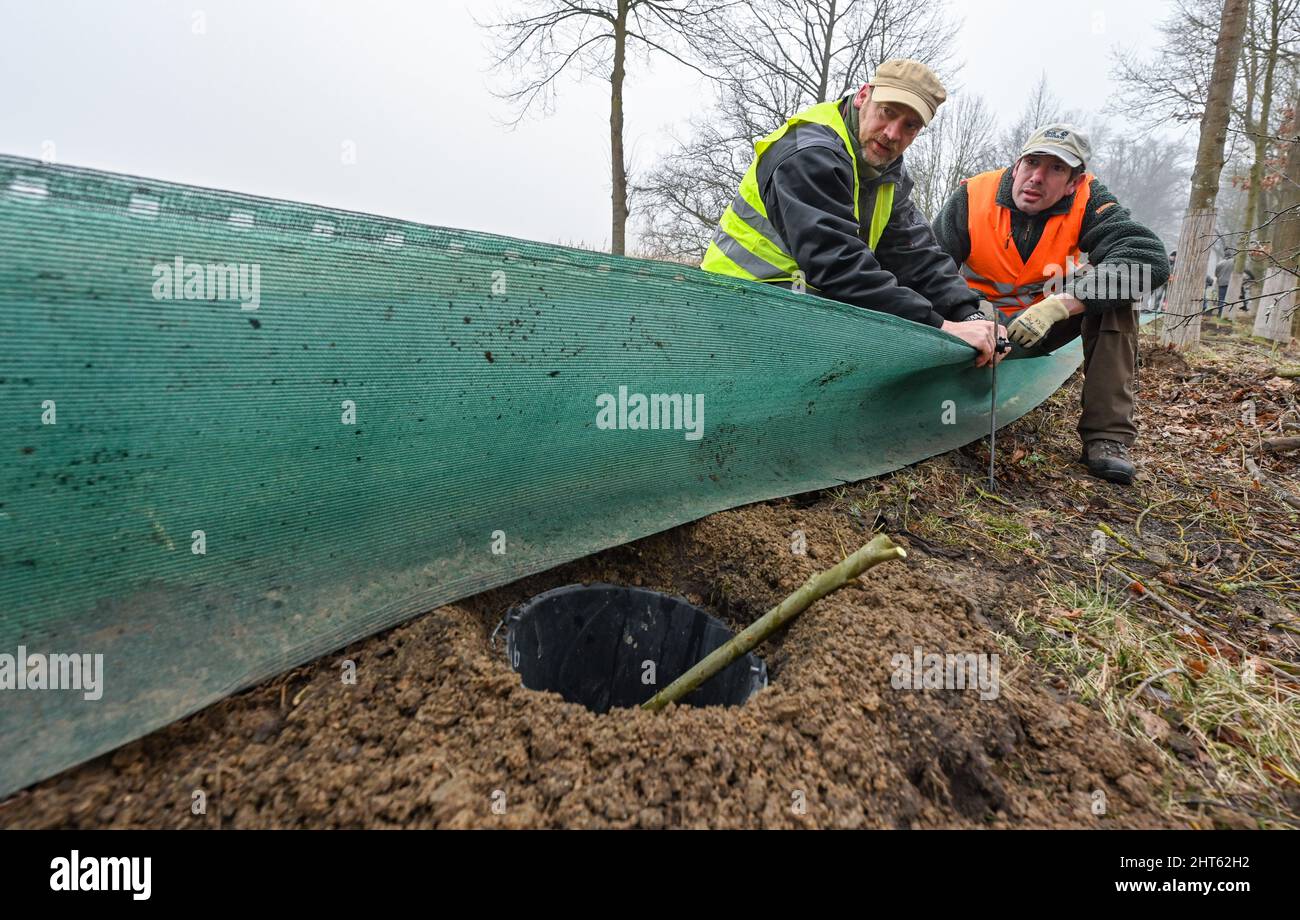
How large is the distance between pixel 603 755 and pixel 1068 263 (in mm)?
3539

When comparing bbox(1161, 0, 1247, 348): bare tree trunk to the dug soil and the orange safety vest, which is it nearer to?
the orange safety vest

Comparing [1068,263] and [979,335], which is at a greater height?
[1068,263]

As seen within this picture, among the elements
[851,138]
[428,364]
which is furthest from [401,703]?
[851,138]

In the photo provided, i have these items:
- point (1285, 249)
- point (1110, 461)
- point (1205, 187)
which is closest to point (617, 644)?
point (1110, 461)

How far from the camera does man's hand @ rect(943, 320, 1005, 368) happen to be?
256 centimetres

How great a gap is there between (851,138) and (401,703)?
2735 mm

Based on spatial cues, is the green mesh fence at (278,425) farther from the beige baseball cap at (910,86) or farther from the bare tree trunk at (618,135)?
the bare tree trunk at (618,135)

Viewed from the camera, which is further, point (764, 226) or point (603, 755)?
point (764, 226)

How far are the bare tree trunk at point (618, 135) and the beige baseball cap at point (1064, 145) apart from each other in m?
7.58

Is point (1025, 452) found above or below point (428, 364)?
below

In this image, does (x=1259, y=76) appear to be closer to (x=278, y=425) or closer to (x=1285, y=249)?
(x=1285, y=249)

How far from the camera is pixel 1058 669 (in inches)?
59.5

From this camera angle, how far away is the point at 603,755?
1083mm
